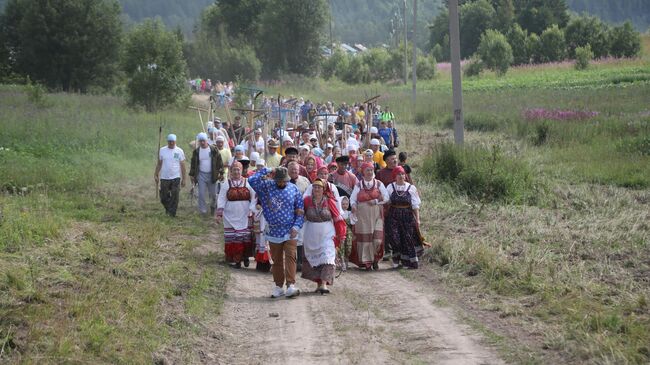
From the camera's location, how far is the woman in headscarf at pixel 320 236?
11203 millimetres

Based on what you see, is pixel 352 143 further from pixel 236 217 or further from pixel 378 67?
pixel 378 67

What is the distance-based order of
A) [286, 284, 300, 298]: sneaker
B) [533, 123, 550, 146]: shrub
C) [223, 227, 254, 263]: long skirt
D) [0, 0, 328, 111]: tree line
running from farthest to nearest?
[0, 0, 328, 111]: tree line < [533, 123, 550, 146]: shrub < [223, 227, 254, 263]: long skirt < [286, 284, 300, 298]: sneaker

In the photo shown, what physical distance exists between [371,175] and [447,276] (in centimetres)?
199

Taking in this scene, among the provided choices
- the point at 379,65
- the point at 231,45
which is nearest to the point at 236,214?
the point at 231,45

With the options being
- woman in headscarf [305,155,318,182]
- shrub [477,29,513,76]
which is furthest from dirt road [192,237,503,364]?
shrub [477,29,513,76]

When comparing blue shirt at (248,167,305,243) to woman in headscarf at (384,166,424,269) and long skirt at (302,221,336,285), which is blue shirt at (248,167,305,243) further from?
woman in headscarf at (384,166,424,269)

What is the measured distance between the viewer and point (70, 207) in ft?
52.1

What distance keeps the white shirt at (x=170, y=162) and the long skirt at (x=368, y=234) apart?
469cm

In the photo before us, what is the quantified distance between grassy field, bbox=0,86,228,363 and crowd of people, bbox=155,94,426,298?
71 centimetres

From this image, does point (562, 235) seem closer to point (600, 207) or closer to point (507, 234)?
point (507, 234)

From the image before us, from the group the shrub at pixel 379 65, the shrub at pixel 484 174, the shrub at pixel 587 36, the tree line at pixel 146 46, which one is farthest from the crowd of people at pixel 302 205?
the shrub at pixel 587 36

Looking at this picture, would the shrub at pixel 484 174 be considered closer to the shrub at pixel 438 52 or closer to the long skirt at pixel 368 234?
the long skirt at pixel 368 234

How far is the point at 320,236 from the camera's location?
11.3 metres

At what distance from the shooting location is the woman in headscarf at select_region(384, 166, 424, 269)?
42.5 feet
